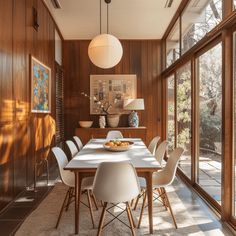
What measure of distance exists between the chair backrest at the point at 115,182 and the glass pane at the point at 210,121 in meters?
1.40

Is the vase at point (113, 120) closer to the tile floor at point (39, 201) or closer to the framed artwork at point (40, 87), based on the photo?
the framed artwork at point (40, 87)

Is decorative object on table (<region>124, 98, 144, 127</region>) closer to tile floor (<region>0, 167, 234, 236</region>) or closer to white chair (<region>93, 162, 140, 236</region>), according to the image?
tile floor (<region>0, 167, 234, 236</region>)

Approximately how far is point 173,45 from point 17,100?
150 inches

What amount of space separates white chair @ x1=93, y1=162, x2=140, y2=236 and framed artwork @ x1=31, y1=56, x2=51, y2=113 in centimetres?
235

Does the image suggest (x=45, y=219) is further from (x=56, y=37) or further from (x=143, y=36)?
(x=143, y=36)

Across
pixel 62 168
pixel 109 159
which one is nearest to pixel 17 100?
pixel 62 168

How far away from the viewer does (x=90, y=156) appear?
2893 millimetres

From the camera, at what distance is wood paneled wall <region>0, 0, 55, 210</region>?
304 cm

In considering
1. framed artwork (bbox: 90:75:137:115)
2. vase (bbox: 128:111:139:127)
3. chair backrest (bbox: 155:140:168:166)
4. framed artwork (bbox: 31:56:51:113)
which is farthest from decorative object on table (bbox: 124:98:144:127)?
chair backrest (bbox: 155:140:168:166)

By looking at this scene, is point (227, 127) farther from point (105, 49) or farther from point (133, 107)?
point (133, 107)

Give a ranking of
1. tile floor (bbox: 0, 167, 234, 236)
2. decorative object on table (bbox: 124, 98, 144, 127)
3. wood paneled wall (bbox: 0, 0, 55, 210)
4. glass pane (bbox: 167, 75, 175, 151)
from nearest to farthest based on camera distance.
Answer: tile floor (bbox: 0, 167, 234, 236) < wood paneled wall (bbox: 0, 0, 55, 210) < glass pane (bbox: 167, 75, 175, 151) < decorative object on table (bbox: 124, 98, 144, 127)

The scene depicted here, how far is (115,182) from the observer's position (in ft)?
7.29

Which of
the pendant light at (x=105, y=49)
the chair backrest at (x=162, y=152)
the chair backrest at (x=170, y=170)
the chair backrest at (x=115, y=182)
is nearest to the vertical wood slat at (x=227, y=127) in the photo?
the chair backrest at (x=170, y=170)

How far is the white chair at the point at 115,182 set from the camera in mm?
2191
